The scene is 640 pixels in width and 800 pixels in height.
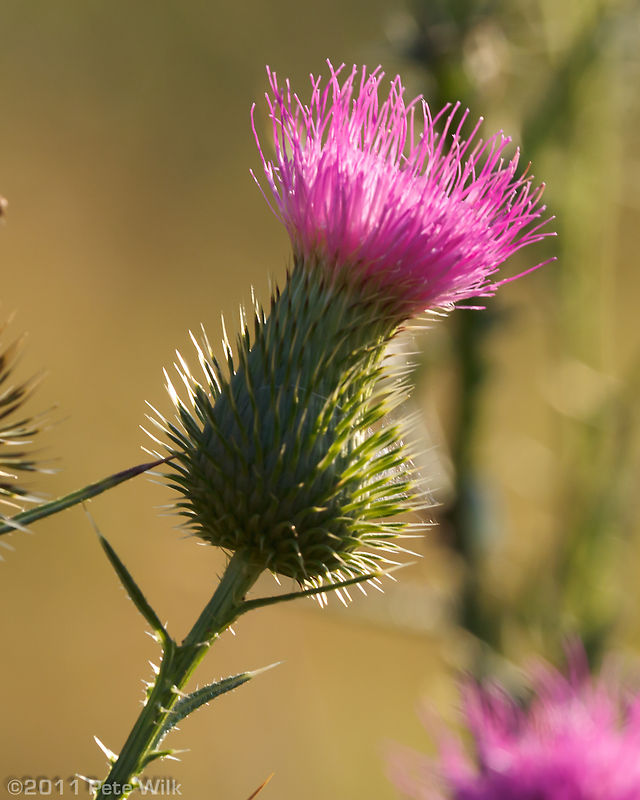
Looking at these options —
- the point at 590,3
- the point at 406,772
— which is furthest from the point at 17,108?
the point at 406,772

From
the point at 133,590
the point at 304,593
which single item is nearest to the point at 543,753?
A: the point at 304,593

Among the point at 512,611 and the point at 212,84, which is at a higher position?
the point at 212,84

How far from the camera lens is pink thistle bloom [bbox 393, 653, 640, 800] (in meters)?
2.01

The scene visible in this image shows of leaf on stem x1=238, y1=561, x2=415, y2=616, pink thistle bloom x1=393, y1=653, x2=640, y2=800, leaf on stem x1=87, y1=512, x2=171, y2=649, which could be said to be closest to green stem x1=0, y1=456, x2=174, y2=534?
leaf on stem x1=87, y1=512, x2=171, y2=649

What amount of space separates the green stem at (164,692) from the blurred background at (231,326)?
0.06 meters

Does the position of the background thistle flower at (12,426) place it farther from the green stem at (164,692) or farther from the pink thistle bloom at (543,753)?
the pink thistle bloom at (543,753)

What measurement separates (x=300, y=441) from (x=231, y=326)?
18.8 feet

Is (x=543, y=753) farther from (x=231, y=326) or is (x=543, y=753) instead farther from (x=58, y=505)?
(x=231, y=326)

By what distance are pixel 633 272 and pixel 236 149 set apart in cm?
414

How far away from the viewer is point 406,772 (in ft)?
7.18

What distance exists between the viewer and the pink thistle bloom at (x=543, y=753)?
2010 mm

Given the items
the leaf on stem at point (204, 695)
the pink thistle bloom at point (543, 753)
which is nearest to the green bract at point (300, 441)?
the leaf on stem at point (204, 695)

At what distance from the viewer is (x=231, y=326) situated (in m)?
7.05

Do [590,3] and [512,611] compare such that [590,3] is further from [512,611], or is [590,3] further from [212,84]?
[212,84]
